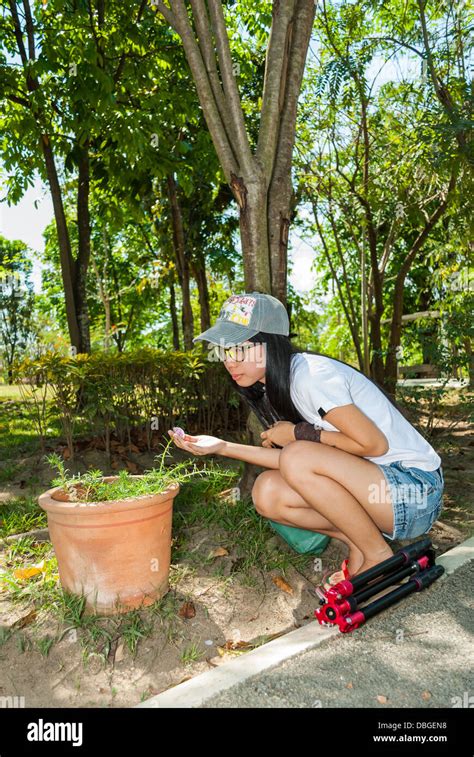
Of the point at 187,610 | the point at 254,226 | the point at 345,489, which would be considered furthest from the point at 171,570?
the point at 254,226

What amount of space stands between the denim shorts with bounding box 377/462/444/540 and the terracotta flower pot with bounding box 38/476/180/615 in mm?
1039

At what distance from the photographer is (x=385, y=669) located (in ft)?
7.48

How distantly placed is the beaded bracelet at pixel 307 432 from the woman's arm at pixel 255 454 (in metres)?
0.15

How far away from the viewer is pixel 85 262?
7277mm

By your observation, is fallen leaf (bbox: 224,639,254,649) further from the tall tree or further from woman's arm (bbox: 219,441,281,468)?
the tall tree

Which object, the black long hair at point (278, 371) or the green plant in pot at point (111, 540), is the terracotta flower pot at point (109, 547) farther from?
the black long hair at point (278, 371)

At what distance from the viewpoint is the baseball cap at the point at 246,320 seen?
2861 mm

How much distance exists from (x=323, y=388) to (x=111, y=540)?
3.75 feet

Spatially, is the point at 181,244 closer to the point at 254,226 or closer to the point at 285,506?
the point at 254,226

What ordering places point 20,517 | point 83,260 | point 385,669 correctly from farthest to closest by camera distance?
point 83,260 → point 20,517 → point 385,669

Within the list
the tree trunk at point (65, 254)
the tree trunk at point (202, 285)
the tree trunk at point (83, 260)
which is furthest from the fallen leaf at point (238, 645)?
the tree trunk at point (202, 285)

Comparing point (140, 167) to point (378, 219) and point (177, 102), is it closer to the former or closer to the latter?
point (177, 102)

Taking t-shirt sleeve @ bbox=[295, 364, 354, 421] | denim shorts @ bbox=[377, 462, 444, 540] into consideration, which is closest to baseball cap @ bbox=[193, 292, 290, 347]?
t-shirt sleeve @ bbox=[295, 364, 354, 421]
